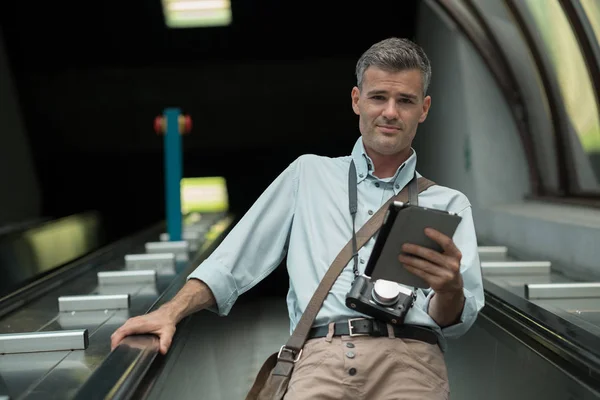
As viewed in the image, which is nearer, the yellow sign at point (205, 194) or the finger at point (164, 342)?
the finger at point (164, 342)

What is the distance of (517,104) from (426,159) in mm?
2990

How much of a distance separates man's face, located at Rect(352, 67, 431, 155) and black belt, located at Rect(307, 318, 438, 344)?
23.4 inches

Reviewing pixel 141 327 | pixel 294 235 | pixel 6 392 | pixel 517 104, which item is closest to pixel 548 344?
pixel 294 235

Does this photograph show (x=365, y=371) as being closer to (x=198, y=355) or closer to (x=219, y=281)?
(x=219, y=281)

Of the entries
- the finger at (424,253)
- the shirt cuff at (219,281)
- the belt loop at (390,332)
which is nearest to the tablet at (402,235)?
the finger at (424,253)

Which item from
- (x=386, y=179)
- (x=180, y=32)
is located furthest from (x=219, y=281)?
(x=180, y=32)

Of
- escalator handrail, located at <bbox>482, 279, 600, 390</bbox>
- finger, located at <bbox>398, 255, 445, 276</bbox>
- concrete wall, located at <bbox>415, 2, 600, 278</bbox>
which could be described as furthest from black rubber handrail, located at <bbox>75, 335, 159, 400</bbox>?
concrete wall, located at <bbox>415, 2, 600, 278</bbox>

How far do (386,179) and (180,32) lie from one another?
1180 centimetres

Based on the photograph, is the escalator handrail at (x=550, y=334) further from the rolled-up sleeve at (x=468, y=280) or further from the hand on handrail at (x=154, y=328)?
the hand on handrail at (x=154, y=328)

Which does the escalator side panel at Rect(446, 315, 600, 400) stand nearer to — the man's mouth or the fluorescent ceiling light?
the man's mouth

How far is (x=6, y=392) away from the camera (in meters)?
2.49

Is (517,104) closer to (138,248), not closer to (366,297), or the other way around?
(138,248)

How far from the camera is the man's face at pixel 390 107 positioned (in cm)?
258

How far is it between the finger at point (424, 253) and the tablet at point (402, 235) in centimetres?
2
